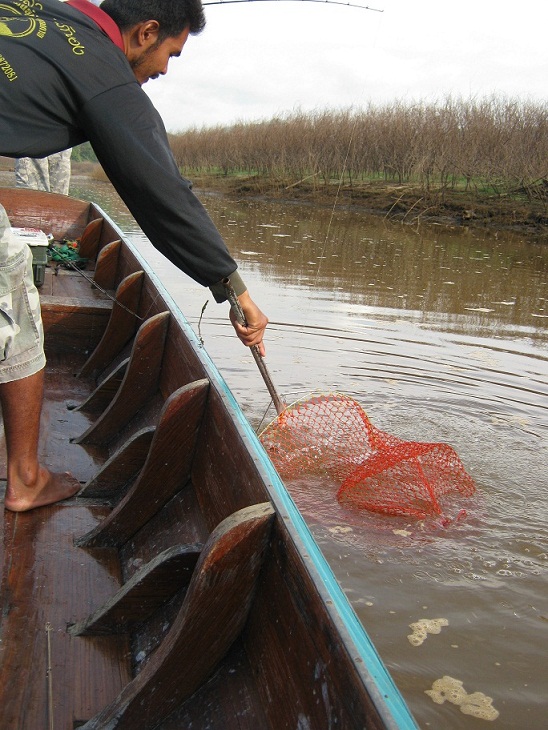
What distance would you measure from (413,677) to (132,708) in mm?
1445

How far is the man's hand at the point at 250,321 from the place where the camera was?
2.53 m

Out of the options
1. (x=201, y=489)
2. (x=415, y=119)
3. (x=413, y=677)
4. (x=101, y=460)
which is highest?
(x=415, y=119)

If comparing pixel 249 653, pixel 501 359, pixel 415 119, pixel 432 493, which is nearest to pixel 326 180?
pixel 415 119

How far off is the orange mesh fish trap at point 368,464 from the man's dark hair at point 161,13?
78.0 inches

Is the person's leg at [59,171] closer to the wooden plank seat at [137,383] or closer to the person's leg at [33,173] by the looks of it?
the person's leg at [33,173]

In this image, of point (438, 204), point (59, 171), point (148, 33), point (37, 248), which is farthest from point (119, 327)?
point (438, 204)

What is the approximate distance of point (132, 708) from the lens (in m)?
1.61

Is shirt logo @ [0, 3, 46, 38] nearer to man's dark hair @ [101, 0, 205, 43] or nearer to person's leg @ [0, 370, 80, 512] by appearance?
man's dark hair @ [101, 0, 205, 43]

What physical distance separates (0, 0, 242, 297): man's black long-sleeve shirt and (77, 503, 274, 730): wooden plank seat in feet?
3.24

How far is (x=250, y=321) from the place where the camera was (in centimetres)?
260

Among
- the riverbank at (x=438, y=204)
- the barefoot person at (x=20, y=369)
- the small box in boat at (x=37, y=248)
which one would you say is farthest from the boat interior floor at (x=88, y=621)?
the riverbank at (x=438, y=204)

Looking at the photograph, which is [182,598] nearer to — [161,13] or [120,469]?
[120,469]

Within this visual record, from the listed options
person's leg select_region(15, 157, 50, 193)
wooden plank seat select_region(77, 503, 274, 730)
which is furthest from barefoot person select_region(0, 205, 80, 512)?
person's leg select_region(15, 157, 50, 193)

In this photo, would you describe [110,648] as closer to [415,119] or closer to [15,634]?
[15,634]
